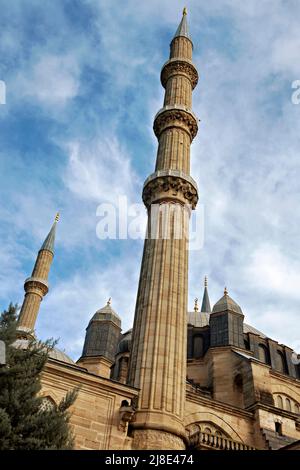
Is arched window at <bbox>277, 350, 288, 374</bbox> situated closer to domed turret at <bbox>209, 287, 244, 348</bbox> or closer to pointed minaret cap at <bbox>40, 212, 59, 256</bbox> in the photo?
domed turret at <bbox>209, 287, 244, 348</bbox>

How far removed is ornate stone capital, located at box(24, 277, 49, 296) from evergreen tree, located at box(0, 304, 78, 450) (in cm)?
1504

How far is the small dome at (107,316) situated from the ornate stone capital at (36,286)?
3134 millimetres

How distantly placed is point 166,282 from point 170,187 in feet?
11.8

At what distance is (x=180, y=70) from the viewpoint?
19.8 meters

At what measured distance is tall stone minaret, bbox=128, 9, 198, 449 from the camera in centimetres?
1126

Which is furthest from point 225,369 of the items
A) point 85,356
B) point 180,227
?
point 180,227

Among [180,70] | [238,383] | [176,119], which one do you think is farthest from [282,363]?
[180,70]

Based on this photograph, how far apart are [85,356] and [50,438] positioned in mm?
16046

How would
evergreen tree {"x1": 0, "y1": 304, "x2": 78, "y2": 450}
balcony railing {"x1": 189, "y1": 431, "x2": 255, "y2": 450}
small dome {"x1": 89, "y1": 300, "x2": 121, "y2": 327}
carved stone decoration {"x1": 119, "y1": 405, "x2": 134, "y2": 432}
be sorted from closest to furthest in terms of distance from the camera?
evergreen tree {"x1": 0, "y1": 304, "x2": 78, "y2": 450} < carved stone decoration {"x1": 119, "y1": 405, "x2": 134, "y2": 432} < balcony railing {"x1": 189, "y1": 431, "x2": 255, "y2": 450} < small dome {"x1": 89, "y1": 300, "x2": 121, "y2": 327}

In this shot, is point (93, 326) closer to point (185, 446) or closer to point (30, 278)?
point (30, 278)

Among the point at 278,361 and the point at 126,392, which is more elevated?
the point at 278,361

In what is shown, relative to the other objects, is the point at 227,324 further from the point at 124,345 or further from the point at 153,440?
the point at 153,440

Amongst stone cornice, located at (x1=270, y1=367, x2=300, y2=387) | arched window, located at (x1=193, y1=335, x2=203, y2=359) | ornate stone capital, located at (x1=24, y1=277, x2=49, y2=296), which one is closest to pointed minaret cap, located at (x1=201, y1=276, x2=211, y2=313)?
arched window, located at (x1=193, y1=335, x2=203, y2=359)

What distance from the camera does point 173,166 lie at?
647 inches
